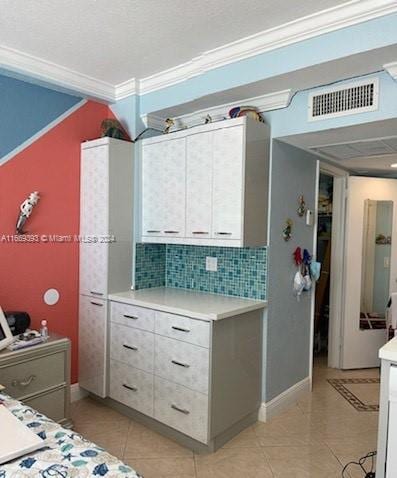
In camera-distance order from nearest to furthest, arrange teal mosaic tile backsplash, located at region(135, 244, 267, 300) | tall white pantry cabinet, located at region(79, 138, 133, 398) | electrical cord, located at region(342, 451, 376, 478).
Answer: electrical cord, located at region(342, 451, 376, 478)
teal mosaic tile backsplash, located at region(135, 244, 267, 300)
tall white pantry cabinet, located at region(79, 138, 133, 398)

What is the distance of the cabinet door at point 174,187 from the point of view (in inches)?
114

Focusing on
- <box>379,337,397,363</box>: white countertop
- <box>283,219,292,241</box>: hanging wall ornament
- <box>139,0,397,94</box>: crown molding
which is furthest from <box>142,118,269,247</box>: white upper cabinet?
<box>379,337,397,363</box>: white countertop

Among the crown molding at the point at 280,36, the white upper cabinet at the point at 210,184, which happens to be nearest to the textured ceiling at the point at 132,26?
the crown molding at the point at 280,36

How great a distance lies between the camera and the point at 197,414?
96.0 inches

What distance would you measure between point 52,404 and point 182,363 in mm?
889

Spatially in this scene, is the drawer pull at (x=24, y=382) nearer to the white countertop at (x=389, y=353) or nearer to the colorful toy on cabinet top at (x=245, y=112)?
the white countertop at (x=389, y=353)

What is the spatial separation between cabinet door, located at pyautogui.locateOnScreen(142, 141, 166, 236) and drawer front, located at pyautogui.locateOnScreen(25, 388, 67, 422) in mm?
1320

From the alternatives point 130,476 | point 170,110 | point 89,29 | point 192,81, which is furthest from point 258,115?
point 130,476

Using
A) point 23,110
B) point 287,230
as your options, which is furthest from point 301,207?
point 23,110

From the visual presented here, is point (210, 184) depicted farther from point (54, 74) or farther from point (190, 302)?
point (54, 74)

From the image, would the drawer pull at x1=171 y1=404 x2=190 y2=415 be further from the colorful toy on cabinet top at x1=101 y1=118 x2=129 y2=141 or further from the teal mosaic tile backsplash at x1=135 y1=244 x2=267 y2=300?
the colorful toy on cabinet top at x1=101 y1=118 x2=129 y2=141

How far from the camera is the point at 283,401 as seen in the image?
3092 mm

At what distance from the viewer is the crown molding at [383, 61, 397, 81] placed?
214cm

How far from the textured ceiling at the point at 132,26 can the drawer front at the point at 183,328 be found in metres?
1.75
